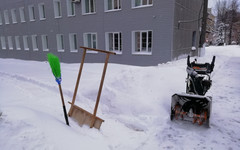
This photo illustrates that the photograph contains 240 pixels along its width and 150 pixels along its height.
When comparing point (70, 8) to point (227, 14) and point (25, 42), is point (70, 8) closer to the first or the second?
point (25, 42)

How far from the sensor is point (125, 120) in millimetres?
4043

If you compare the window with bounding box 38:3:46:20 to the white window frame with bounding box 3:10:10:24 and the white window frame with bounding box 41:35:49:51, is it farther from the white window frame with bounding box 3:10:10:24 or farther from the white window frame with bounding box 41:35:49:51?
the white window frame with bounding box 3:10:10:24

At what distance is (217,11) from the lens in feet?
168

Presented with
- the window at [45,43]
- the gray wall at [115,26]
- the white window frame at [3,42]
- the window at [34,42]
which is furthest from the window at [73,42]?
the white window frame at [3,42]

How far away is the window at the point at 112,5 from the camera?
456 inches

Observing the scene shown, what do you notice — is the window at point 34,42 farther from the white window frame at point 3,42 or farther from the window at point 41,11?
the white window frame at point 3,42

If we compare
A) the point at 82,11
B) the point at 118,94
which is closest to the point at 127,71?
the point at 118,94

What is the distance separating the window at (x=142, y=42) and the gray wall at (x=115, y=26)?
1.06ft

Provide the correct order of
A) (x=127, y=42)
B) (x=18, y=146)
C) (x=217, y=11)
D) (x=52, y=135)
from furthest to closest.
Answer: (x=217, y=11)
(x=127, y=42)
(x=52, y=135)
(x=18, y=146)

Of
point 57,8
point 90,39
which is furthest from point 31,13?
point 90,39

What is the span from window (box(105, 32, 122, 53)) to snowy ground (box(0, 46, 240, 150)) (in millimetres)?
6418

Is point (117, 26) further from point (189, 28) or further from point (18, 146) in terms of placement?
point (18, 146)

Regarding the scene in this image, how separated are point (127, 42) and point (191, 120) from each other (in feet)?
27.6

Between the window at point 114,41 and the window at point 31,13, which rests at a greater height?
the window at point 31,13
